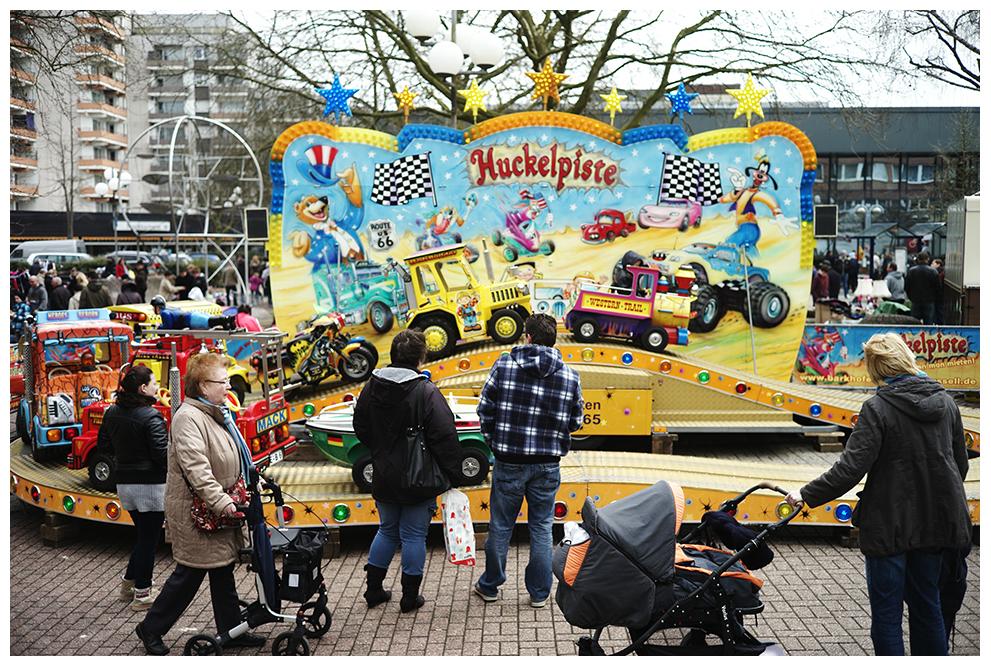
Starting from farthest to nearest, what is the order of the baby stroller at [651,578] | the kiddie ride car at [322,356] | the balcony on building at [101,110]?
the balcony on building at [101,110] < the kiddie ride car at [322,356] < the baby stroller at [651,578]

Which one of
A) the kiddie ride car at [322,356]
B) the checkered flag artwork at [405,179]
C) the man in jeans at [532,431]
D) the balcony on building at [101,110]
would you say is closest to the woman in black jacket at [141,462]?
the man in jeans at [532,431]

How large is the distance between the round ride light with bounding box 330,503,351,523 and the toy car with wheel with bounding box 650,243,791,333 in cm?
653

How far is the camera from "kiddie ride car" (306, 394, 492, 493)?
6324 mm

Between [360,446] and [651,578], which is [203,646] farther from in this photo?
[651,578]

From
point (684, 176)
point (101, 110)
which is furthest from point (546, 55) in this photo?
point (101, 110)

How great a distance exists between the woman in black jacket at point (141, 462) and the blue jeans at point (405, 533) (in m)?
1.41

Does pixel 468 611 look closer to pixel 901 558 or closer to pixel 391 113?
pixel 901 558

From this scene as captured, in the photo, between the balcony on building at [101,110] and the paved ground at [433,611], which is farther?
the balcony on building at [101,110]

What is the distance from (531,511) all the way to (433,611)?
908mm

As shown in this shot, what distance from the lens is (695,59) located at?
680 inches

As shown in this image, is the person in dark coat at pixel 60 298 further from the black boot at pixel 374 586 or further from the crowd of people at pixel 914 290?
the crowd of people at pixel 914 290

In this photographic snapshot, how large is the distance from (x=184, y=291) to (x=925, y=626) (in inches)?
643

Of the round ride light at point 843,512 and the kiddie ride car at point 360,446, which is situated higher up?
the kiddie ride car at point 360,446

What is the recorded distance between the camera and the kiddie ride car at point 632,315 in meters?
Answer: 10.4
